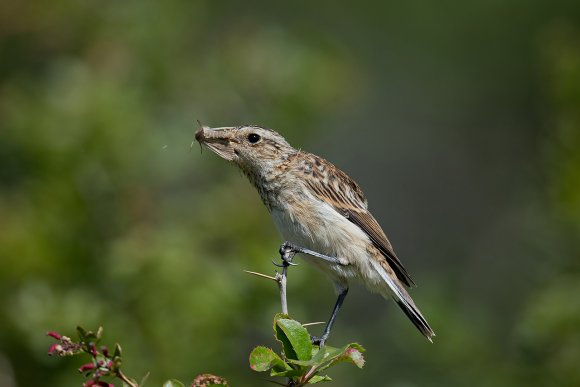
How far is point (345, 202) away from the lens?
19.6ft

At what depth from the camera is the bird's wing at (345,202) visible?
584cm

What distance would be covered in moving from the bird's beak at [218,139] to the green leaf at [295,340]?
2177 millimetres

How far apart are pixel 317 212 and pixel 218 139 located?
77 cm

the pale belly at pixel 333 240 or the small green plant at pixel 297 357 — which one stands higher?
the pale belly at pixel 333 240

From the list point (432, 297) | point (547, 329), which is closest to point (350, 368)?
point (432, 297)

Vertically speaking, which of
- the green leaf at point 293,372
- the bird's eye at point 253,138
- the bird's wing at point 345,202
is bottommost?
the green leaf at point 293,372

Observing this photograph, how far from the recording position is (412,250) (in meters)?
13.6

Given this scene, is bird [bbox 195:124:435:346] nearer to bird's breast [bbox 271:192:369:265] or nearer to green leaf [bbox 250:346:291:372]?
bird's breast [bbox 271:192:369:265]

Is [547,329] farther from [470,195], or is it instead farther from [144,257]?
[470,195]

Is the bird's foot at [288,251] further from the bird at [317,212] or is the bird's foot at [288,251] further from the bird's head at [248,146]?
the bird's head at [248,146]

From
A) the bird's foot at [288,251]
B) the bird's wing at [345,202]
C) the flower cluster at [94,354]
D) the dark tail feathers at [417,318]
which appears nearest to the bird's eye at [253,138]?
the bird's wing at [345,202]

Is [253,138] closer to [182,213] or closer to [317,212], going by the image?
[317,212]

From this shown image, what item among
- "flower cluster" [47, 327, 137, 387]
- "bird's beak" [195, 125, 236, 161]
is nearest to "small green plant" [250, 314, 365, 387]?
"flower cluster" [47, 327, 137, 387]

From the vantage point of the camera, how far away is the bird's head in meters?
5.60
